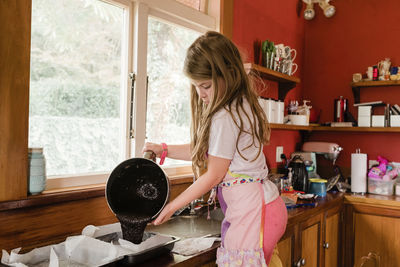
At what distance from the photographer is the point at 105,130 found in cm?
184

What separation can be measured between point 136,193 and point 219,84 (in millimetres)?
513

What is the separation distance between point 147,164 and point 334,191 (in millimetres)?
2023

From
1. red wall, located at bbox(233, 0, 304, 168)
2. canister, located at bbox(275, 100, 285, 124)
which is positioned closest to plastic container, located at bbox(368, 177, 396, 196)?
red wall, located at bbox(233, 0, 304, 168)

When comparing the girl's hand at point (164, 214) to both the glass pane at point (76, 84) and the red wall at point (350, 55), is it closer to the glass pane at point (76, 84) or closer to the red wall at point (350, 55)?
the glass pane at point (76, 84)

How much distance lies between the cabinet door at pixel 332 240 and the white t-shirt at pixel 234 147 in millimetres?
1303

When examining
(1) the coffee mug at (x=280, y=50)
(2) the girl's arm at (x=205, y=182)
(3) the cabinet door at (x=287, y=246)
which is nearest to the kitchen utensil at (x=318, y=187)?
(3) the cabinet door at (x=287, y=246)

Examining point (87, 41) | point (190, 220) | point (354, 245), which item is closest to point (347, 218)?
point (354, 245)

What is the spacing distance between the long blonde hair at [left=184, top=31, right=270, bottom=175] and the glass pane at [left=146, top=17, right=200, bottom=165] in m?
0.71

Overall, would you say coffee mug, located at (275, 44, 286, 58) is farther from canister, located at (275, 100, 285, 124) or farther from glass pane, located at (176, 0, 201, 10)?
glass pane, located at (176, 0, 201, 10)

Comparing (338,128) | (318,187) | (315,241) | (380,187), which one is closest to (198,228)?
(315,241)

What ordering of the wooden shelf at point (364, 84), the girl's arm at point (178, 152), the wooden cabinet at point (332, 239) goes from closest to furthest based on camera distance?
the girl's arm at point (178, 152) → the wooden cabinet at point (332, 239) → the wooden shelf at point (364, 84)

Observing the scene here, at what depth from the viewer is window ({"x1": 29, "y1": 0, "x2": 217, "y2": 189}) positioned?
1600 mm

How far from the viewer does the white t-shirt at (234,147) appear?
1.33m

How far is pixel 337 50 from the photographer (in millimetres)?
3443
